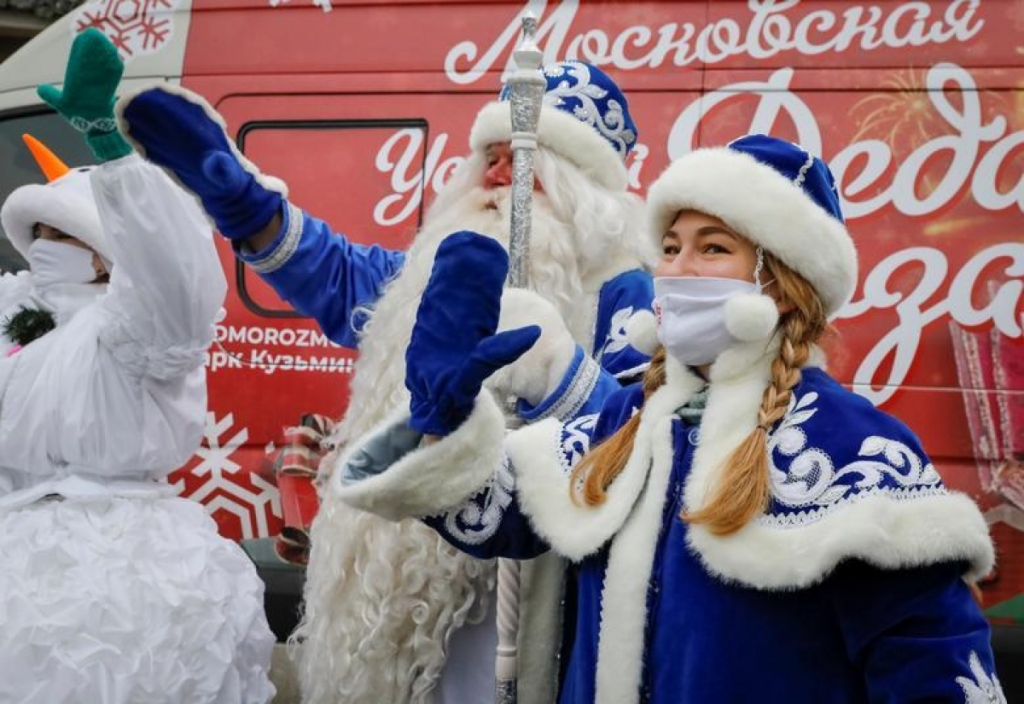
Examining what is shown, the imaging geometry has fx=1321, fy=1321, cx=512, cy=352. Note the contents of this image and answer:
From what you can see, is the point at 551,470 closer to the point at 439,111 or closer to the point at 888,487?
the point at 888,487

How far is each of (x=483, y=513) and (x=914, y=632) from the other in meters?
0.71

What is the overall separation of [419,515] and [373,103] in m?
2.63

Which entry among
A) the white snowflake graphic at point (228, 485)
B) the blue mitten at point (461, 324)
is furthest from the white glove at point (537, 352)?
the white snowflake graphic at point (228, 485)

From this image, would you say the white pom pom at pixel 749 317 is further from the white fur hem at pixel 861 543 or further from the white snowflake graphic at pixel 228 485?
the white snowflake graphic at pixel 228 485

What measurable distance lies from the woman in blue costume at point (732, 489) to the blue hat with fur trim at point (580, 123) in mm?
1005

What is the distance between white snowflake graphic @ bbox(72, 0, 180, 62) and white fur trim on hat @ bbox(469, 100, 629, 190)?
1.95 metres

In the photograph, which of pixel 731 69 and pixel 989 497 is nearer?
pixel 989 497

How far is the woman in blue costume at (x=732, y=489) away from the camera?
6.34ft

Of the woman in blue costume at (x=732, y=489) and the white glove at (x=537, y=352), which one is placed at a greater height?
the white glove at (x=537, y=352)

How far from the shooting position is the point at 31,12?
11383mm

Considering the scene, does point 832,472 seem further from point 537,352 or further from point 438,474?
point 537,352

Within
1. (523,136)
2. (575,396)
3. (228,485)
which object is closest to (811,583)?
(575,396)

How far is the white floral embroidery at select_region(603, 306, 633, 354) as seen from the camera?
2990mm

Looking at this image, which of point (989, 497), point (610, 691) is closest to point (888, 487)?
point (610, 691)
